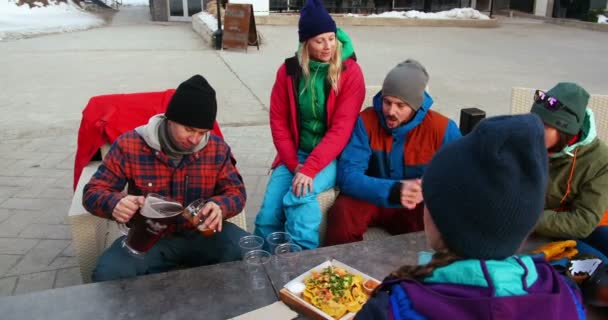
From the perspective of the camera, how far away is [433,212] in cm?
127

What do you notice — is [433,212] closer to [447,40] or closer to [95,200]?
[95,200]

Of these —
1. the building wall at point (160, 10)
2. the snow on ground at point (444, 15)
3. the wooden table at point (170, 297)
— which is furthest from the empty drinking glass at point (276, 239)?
the building wall at point (160, 10)

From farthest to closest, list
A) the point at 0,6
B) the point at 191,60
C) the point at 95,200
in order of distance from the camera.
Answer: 1. the point at 0,6
2. the point at 191,60
3. the point at 95,200

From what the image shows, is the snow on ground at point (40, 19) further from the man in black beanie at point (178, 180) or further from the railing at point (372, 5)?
the man in black beanie at point (178, 180)

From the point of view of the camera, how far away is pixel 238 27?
1251cm

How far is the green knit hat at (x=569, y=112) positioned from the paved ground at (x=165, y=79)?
2.39 m

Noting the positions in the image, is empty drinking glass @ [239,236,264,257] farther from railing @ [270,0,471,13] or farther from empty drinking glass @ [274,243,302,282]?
railing @ [270,0,471,13]

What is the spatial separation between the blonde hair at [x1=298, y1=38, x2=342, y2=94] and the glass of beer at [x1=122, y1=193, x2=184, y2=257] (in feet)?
5.36

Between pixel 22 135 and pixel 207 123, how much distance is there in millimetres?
4789

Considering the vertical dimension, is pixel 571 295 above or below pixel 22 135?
above

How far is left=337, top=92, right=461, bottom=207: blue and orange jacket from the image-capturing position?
3152 mm

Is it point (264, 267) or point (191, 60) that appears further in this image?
point (191, 60)

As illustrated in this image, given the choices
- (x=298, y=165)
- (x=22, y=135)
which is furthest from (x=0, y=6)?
(x=298, y=165)

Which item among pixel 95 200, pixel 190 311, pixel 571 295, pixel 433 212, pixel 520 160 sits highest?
pixel 520 160
